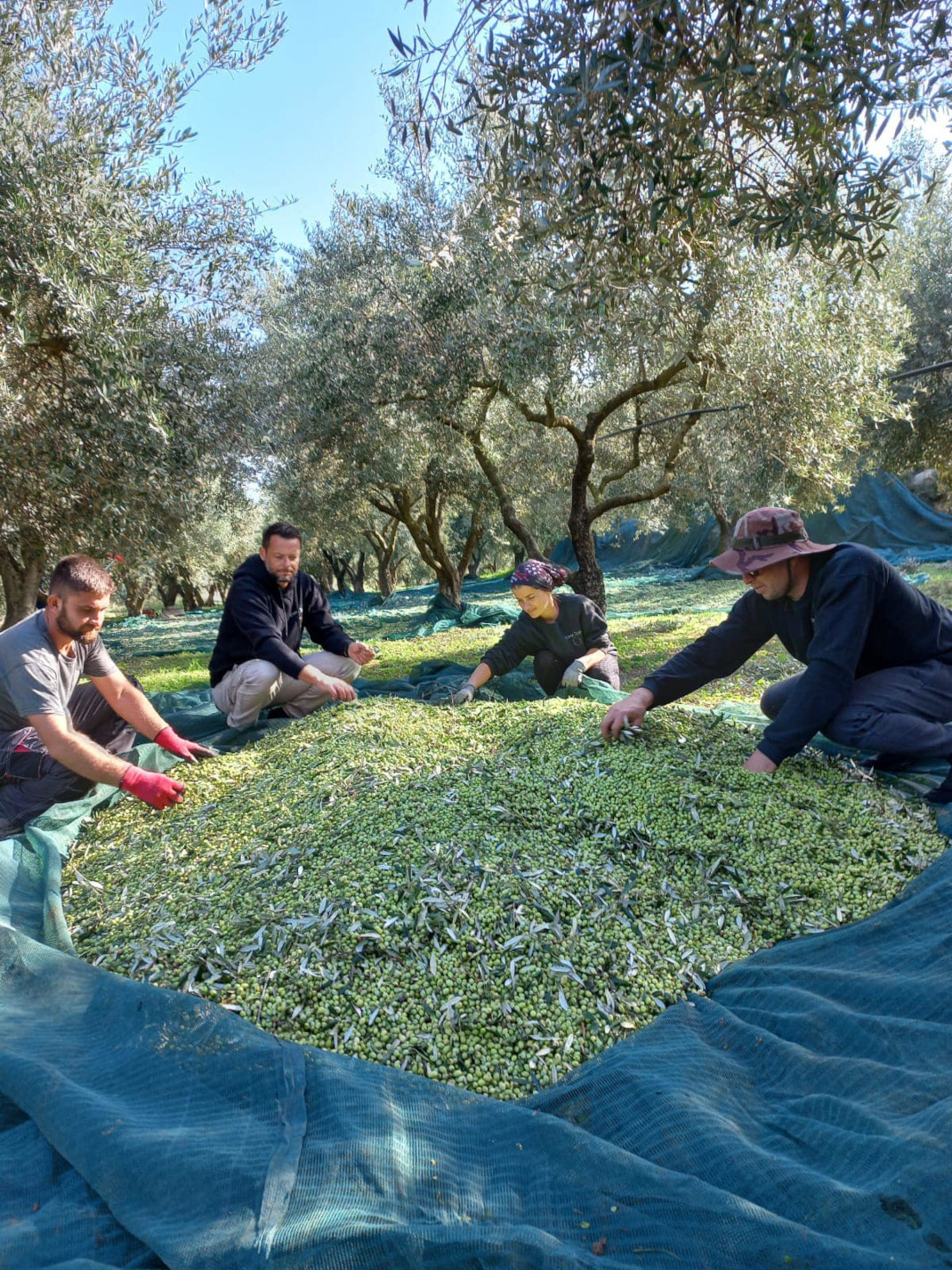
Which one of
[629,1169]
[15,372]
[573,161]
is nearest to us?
[629,1169]

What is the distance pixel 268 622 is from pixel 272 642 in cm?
30

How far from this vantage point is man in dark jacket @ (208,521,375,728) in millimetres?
5211

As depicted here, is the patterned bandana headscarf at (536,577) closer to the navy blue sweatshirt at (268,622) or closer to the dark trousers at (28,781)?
the navy blue sweatshirt at (268,622)

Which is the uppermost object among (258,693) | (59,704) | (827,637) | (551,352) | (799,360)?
(551,352)

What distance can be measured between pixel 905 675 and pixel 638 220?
2.75m

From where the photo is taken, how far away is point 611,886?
9.43 ft

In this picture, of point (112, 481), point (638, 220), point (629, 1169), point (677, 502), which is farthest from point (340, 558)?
point (629, 1169)

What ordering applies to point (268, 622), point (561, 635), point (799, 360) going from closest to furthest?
1. point (268, 622)
2. point (561, 635)
3. point (799, 360)

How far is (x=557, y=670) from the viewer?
5.90m

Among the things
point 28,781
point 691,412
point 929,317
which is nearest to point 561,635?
point 691,412

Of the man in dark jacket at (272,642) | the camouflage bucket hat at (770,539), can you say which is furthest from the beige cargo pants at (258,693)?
the camouflage bucket hat at (770,539)

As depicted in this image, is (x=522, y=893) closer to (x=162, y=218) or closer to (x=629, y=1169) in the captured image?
(x=629, y=1169)

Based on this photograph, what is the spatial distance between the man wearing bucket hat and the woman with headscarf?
1.45m

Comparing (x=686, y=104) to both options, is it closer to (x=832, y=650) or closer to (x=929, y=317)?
(x=832, y=650)
